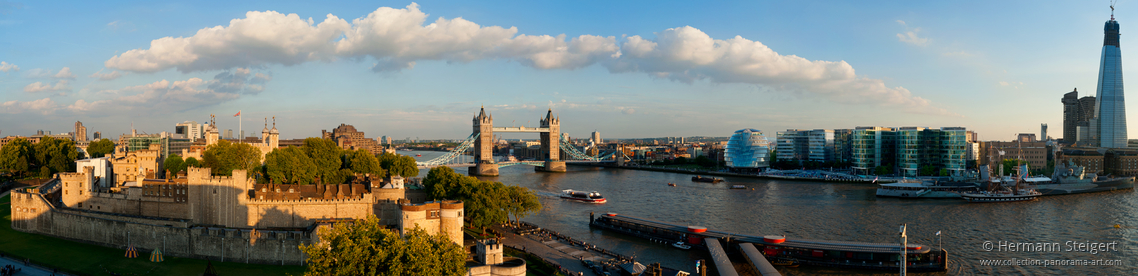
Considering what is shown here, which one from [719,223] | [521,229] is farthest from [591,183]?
[521,229]

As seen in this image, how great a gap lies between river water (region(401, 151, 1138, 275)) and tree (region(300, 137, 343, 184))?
14.6 metres

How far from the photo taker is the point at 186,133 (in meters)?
114

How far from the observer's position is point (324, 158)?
4059 centimetres

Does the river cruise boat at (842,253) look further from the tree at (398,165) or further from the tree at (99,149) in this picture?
the tree at (99,149)

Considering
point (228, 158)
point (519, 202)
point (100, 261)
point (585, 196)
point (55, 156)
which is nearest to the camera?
point (100, 261)

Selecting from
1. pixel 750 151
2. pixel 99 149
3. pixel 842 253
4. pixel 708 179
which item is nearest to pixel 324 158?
pixel 99 149

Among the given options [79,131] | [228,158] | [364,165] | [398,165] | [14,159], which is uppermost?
[79,131]

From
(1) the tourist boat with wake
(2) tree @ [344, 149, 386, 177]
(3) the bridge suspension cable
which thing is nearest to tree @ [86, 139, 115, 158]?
(2) tree @ [344, 149, 386, 177]

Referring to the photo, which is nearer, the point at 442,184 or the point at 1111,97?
the point at 442,184

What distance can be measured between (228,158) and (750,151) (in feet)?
233

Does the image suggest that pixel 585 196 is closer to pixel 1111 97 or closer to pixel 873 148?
pixel 873 148

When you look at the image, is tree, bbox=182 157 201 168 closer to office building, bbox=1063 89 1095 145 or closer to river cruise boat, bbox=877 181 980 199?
river cruise boat, bbox=877 181 980 199

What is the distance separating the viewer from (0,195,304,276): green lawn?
20281mm

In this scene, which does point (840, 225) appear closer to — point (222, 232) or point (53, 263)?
point (222, 232)
